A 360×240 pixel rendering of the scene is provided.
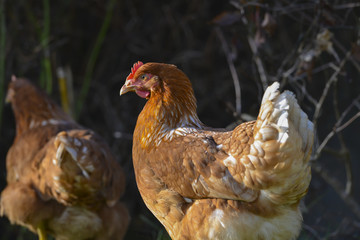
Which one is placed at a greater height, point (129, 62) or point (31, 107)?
point (31, 107)

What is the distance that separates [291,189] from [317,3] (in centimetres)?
132

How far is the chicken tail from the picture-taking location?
6.56 feet

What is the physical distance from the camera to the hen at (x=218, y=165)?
80.1 inches

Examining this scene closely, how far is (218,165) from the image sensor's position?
7.32 feet

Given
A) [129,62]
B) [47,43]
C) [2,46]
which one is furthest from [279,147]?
[129,62]

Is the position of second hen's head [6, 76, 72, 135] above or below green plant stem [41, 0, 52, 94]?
below

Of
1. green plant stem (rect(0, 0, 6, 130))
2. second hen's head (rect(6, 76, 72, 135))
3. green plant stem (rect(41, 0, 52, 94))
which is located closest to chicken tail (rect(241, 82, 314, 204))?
second hen's head (rect(6, 76, 72, 135))

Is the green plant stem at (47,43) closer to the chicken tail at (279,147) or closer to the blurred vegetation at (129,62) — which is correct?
the blurred vegetation at (129,62)

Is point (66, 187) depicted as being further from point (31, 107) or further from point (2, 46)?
point (2, 46)

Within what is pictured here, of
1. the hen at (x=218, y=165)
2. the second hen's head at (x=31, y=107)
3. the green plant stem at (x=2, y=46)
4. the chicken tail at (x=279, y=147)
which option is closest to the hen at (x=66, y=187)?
the second hen's head at (x=31, y=107)

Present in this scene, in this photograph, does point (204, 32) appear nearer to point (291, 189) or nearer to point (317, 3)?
point (317, 3)

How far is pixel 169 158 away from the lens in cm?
240

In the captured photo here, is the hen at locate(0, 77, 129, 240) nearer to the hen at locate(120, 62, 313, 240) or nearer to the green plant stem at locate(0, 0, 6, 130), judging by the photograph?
the hen at locate(120, 62, 313, 240)

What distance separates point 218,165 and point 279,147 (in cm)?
34
